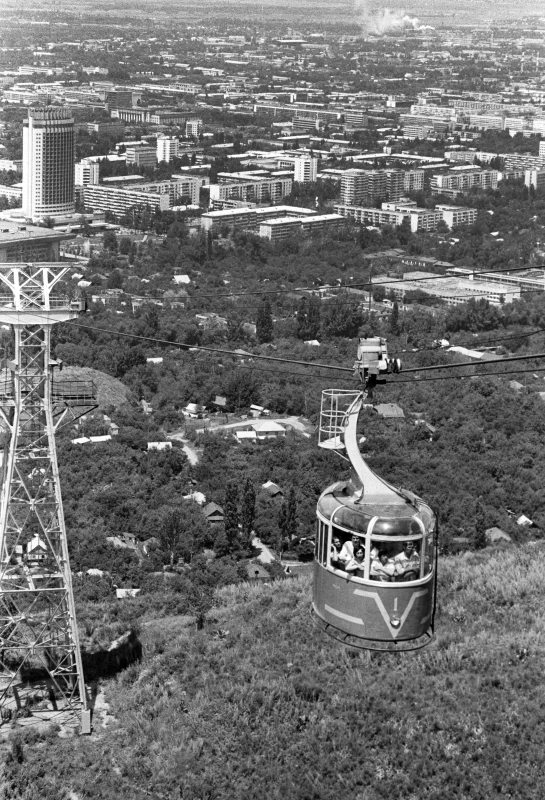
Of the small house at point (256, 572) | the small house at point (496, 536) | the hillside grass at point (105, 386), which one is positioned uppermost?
the small house at point (256, 572)

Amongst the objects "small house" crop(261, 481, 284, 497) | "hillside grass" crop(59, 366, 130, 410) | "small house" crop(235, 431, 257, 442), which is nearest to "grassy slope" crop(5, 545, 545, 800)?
"small house" crop(261, 481, 284, 497)

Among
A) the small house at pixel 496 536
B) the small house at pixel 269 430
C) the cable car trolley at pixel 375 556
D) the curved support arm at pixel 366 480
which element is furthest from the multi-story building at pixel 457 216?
the cable car trolley at pixel 375 556

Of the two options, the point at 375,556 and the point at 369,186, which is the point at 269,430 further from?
the point at 369,186

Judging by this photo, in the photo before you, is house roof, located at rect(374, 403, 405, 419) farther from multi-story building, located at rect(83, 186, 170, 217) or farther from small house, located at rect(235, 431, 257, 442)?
multi-story building, located at rect(83, 186, 170, 217)

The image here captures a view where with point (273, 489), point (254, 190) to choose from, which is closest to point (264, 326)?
point (273, 489)

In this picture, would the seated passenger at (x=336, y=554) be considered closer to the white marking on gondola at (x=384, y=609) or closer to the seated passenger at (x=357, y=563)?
the seated passenger at (x=357, y=563)
